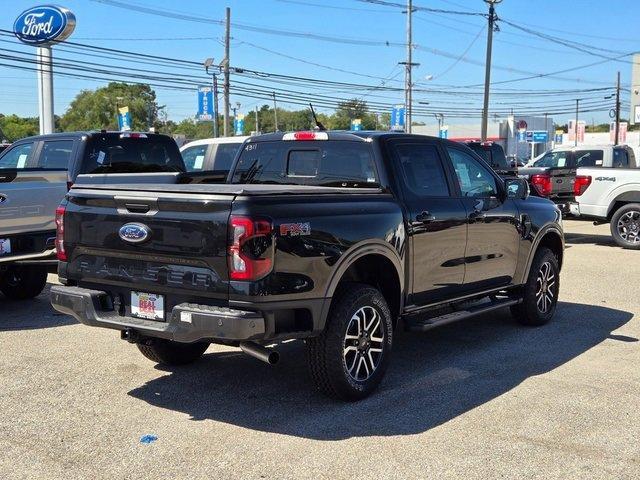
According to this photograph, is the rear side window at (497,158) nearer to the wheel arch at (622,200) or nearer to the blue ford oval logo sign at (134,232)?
the wheel arch at (622,200)

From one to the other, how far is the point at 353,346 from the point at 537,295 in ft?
10.4

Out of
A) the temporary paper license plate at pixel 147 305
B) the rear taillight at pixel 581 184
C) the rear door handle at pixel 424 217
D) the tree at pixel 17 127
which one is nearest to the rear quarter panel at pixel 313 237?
the rear door handle at pixel 424 217

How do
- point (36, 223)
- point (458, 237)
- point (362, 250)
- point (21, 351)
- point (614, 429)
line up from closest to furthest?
point (614, 429), point (362, 250), point (458, 237), point (21, 351), point (36, 223)

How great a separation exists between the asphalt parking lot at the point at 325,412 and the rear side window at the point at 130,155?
8.04ft

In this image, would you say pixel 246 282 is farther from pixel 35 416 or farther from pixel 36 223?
pixel 36 223

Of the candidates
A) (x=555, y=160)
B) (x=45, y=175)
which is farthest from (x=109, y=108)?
(x=45, y=175)

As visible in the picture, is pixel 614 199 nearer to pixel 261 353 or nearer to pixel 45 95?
pixel 261 353

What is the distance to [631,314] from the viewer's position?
27.6 ft

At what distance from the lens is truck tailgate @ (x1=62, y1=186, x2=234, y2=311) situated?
4480 mm

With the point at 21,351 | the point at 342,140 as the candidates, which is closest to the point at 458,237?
the point at 342,140

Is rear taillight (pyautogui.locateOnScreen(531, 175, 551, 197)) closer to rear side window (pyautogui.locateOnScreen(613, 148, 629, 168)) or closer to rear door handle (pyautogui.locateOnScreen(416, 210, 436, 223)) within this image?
rear side window (pyautogui.locateOnScreen(613, 148, 629, 168))

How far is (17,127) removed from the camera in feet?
340

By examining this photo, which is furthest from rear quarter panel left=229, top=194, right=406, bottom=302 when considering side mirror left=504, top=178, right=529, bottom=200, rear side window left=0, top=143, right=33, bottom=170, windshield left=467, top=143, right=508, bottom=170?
windshield left=467, top=143, right=508, bottom=170

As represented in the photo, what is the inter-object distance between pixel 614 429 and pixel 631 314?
4.02 m
